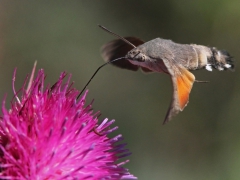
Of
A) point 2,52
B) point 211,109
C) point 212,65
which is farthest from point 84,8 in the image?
Result: point 212,65

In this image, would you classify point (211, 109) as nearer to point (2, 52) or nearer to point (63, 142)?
point (2, 52)

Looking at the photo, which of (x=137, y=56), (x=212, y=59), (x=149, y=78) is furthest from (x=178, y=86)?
(x=149, y=78)

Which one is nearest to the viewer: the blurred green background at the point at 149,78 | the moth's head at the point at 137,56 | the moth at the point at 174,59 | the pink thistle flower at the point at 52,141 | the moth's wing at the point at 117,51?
the pink thistle flower at the point at 52,141

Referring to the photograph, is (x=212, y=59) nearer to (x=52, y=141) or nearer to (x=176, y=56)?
(x=176, y=56)

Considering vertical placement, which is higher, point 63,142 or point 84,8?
point 84,8

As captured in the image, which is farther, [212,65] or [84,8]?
[84,8]

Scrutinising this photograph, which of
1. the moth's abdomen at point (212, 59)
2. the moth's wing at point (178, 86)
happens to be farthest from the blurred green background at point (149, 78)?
the moth's wing at point (178, 86)

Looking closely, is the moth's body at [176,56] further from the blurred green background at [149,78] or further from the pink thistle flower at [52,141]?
the blurred green background at [149,78]

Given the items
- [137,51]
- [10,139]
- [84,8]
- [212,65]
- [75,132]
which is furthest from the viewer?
[84,8]

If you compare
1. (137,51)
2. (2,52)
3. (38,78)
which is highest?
(137,51)
